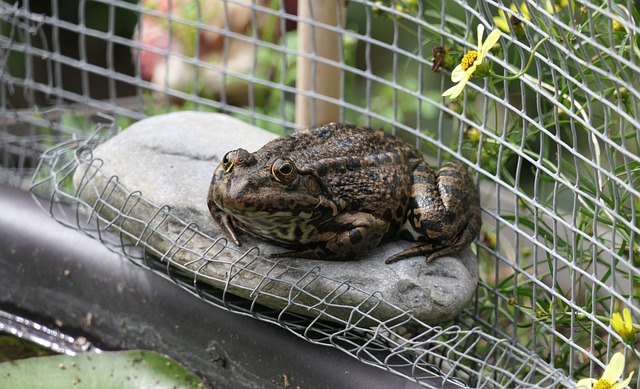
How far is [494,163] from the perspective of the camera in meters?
2.03

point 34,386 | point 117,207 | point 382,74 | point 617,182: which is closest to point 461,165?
point 617,182

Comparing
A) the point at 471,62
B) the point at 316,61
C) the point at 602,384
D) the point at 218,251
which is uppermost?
the point at 471,62

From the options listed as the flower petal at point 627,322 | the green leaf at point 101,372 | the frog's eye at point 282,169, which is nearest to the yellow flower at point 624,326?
the flower petal at point 627,322

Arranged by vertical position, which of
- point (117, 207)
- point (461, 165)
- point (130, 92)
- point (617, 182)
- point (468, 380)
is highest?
point (617, 182)

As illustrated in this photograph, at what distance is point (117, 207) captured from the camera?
203cm

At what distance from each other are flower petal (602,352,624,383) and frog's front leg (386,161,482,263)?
501 mm

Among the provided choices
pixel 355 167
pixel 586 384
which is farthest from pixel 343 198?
pixel 586 384

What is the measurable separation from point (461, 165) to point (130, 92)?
261cm

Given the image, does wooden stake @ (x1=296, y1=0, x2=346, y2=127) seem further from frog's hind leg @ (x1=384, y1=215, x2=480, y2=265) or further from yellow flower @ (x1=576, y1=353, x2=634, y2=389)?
yellow flower @ (x1=576, y1=353, x2=634, y2=389)

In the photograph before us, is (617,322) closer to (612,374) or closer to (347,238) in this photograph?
(612,374)

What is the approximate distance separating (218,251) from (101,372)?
39 cm

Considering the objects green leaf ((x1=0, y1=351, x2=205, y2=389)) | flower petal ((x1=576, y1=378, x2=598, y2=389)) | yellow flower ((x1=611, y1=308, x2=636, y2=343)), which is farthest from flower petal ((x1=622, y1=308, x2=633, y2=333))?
green leaf ((x1=0, y1=351, x2=205, y2=389))

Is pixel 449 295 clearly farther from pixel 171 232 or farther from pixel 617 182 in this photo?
pixel 171 232

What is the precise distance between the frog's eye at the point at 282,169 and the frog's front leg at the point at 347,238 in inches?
6.2
